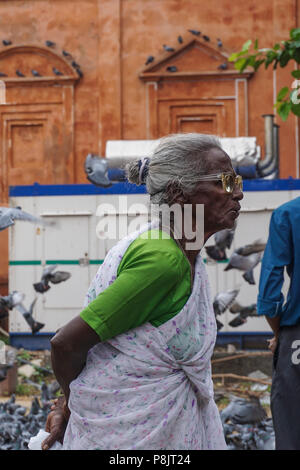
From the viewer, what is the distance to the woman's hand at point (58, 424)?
2.23 meters

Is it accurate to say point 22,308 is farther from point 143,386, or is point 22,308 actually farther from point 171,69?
point 171,69

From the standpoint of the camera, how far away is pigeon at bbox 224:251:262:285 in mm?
7781

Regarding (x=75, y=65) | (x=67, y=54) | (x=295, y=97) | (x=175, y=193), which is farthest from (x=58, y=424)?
(x=67, y=54)

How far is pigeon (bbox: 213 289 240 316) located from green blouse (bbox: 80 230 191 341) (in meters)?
5.80

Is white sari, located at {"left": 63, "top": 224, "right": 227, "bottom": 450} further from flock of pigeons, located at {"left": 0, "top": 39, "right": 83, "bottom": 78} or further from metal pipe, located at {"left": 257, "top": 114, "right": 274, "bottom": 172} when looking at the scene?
flock of pigeons, located at {"left": 0, "top": 39, "right": 83, "bottom": 78}

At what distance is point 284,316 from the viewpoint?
372 centimetres

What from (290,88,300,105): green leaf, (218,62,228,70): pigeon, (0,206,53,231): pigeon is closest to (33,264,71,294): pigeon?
(0,206,53,231): pigeon

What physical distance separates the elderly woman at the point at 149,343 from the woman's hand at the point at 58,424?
0.10 metres

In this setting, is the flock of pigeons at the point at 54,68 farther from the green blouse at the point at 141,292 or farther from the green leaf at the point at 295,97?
the green blouse at the point at 141,292

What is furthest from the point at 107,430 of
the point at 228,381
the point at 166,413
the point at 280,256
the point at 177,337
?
the point at 228,381

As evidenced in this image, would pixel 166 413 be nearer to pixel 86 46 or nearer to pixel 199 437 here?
pixel 199 437

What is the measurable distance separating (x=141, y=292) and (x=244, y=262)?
19.6 ft

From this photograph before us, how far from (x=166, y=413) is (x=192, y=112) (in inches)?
446

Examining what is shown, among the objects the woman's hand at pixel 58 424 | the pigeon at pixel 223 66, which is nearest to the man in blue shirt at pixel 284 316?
the woman's hand at pixel 58 424
